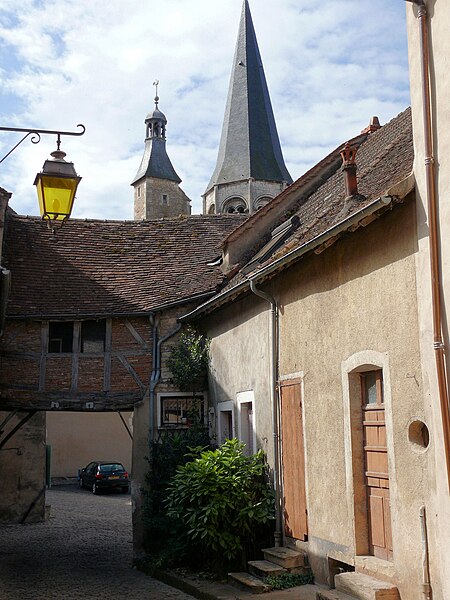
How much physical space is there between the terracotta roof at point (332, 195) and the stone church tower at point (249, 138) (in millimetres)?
31301

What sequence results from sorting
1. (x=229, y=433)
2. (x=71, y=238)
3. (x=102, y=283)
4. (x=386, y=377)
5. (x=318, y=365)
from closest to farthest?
(x=386, y=377) → (x=318, y=365) → (x=229, y=433) → (x=102, y=283) → (x=71, y=238)

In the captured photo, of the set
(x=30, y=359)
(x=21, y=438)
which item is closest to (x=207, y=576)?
(x=30, y=359)

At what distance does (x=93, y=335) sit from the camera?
1345 cm

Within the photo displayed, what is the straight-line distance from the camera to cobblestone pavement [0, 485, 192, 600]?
394 inches

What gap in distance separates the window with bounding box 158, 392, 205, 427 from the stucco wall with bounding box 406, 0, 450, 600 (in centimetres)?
715

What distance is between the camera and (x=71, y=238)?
51.3ft

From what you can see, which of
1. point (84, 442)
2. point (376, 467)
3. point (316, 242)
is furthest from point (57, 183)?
point (84, 442)

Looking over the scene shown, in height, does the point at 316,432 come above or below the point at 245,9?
below

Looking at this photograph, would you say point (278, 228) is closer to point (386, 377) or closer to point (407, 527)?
point (386, 377)

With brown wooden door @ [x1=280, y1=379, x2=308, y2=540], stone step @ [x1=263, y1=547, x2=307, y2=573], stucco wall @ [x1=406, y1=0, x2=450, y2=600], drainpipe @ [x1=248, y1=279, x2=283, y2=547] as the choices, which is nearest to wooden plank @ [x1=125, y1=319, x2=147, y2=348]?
drainpipe @ [x1=248, y1=279, x2=283, y2=547]

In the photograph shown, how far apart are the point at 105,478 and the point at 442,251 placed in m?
21.8

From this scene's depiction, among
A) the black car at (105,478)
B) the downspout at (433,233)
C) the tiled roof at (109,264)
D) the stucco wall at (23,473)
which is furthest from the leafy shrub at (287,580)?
the black car at (105,478)

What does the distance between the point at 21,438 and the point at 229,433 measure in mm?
7851

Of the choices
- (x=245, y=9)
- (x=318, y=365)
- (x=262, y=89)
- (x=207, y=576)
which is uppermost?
(x=245, y=9)
